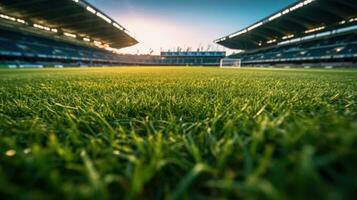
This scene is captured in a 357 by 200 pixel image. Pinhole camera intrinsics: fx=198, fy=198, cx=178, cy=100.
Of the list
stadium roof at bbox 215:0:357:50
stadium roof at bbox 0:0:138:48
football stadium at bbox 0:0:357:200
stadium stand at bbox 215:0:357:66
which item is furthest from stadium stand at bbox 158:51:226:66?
football stadium at bbox 0:0:357:200

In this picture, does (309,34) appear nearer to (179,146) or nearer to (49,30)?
(179,146)

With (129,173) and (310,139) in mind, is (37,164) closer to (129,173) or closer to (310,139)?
(129,173)

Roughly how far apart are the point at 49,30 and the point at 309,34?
4039cm

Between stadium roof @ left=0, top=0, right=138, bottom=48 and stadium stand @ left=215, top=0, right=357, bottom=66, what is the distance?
22449mm

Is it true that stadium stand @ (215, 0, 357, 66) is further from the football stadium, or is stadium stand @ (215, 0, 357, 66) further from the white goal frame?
the football stadium

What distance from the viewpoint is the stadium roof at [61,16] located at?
20891 mm

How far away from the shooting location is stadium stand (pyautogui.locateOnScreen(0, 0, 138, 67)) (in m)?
22.0

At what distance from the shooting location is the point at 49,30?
30203mm

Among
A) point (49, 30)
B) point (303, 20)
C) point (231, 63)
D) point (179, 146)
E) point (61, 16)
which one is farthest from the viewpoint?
point (231, 63)

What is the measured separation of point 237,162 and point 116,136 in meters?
0.39

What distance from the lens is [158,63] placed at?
185 ft

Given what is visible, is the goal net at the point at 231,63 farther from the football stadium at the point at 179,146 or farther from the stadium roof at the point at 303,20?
the football stadium at the point at 179,146

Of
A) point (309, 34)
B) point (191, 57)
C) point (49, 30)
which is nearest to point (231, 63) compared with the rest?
point (309, 34)

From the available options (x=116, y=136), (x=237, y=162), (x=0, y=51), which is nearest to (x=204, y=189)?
(x=237, y=162)
